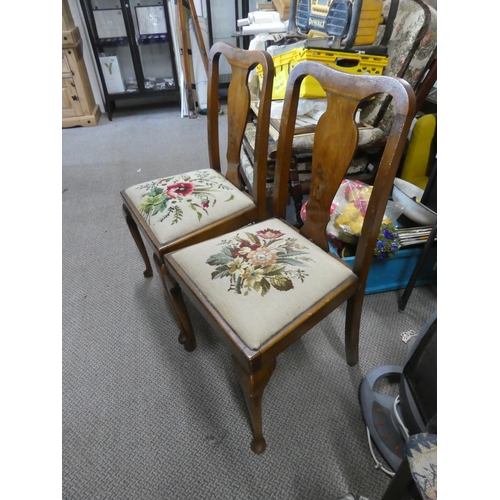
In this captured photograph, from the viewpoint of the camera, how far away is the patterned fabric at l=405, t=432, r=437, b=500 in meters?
0.44

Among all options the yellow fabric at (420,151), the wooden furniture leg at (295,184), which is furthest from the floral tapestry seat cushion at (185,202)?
the yellow fabric at (420,151)

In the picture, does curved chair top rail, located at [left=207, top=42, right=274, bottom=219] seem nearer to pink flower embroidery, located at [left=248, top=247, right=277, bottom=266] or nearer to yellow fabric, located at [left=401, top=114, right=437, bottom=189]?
pink flower embroidery, located at [left=248, top=247, right=277, bottom=266]

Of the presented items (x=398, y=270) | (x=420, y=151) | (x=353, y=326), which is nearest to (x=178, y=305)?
(x=353, y=326)

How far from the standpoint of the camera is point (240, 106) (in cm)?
116

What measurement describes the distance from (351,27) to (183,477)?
1773 mm

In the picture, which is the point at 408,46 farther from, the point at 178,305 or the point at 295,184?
the point at 178,305

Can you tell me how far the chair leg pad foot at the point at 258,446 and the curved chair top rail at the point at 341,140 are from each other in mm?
553

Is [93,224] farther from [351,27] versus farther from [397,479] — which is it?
[397,479]

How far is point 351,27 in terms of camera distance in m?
1.38

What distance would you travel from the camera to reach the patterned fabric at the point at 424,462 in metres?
0.44

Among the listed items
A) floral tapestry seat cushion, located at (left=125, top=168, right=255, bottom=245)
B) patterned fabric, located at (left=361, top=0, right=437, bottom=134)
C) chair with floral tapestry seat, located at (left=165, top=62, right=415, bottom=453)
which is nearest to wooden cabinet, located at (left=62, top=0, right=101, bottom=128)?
floral tapestry seat cushion, located at (left=125, top=168, right=255, bottom=245)

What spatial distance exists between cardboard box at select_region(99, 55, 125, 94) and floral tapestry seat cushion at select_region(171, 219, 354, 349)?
3039mm
